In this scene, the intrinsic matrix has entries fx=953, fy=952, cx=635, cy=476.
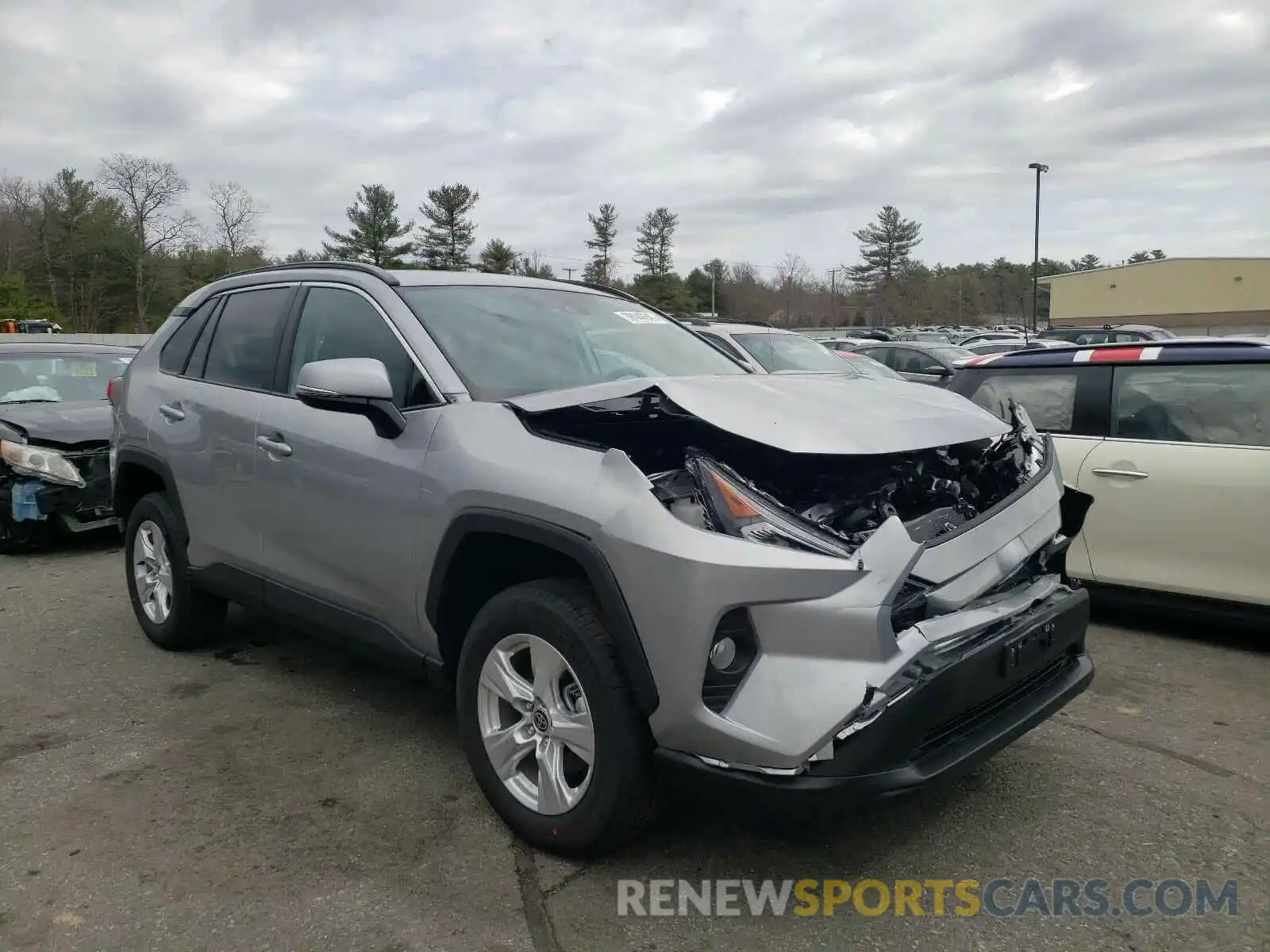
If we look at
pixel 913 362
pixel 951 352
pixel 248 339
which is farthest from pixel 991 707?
pixel 951 352

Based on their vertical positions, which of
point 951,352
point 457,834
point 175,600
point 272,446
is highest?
point 272,446

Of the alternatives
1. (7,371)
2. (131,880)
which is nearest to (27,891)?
(131,880)

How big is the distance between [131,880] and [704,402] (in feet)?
7.19

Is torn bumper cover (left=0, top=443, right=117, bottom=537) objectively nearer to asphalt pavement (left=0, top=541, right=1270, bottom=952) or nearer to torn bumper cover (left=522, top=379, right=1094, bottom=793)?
asphalt pavement (left=0, top=541, right=1270, bottom=952)

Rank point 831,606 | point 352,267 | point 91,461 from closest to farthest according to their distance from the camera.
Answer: point 831,606 → point 352,267 → point 91,461

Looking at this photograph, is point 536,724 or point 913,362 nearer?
point 536,724

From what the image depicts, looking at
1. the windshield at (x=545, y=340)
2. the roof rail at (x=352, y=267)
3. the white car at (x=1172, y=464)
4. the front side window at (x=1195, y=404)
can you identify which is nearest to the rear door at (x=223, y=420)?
the roof rail at (x=352, y=267)

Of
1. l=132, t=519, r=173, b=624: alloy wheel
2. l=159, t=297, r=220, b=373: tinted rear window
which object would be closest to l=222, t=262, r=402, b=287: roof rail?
l=159, t=297, r=220, b=373: tinted rear window

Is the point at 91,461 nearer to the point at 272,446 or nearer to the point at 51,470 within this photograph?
the point at 51,470

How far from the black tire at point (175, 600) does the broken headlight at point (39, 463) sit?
256 centimetres

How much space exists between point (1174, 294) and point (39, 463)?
76054 millimetres

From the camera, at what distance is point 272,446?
12.4ft

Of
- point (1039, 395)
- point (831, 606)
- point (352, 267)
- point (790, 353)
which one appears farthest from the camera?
point (790, 353)

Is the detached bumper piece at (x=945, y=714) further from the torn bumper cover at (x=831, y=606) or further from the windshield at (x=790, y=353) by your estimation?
the windshield at (x=790, y=353)
